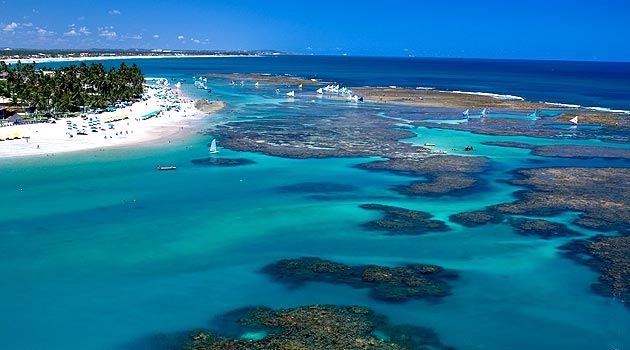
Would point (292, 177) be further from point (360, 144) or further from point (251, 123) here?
point (251, 123)

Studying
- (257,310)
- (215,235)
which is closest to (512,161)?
(215,235)

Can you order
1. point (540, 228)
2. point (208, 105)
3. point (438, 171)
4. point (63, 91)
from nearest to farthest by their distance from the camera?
point (540, 228) < point (438, 171) < point (63, 91) < point (208, 105)

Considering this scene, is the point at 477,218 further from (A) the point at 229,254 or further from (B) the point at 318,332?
(B) the point at 318,332

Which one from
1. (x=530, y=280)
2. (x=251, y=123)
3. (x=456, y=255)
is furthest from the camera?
(x=251, y=123)

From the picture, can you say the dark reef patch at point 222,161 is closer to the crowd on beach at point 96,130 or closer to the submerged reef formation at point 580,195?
the crowd on beach at point 96,130

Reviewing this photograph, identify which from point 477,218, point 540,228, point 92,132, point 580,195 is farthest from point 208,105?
point 540,228
